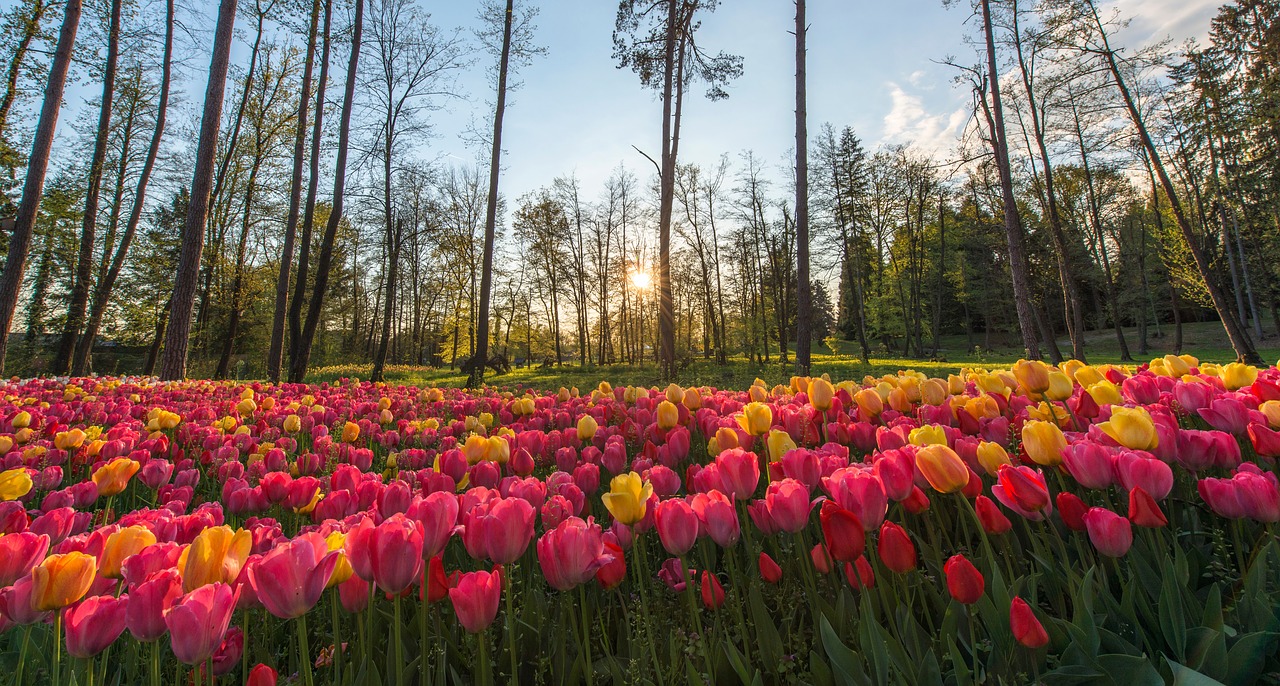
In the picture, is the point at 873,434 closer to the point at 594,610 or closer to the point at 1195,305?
the point at 594,610

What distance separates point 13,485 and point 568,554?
1706mm

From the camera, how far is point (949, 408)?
6.84ft

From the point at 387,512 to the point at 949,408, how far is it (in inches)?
77.8

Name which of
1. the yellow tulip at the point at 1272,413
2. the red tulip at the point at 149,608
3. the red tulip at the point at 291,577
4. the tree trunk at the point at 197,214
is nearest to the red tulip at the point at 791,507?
the red tulip at the point at 291,577

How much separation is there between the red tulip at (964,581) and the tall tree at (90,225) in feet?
53.8

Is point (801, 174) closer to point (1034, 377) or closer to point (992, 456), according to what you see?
point (1034, 377)

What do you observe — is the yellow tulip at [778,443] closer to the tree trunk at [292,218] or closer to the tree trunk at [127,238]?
the tree trunk at [292,218]

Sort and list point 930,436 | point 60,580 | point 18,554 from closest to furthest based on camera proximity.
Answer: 1. point 60,580
2. point 18,554
3. point 930,436

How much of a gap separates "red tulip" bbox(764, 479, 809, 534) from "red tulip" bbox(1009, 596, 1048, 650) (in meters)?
0.37

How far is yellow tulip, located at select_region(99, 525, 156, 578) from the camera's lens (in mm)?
1007

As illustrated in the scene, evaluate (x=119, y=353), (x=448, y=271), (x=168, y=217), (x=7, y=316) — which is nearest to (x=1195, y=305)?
(x=448, y=271)

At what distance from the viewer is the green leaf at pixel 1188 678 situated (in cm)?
76

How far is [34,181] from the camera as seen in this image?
8273mm

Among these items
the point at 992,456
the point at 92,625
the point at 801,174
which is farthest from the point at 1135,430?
the point at 801,174
